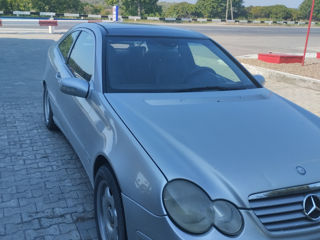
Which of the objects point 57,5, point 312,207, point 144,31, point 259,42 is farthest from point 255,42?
point 57,5

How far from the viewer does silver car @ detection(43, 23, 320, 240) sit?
1858mm

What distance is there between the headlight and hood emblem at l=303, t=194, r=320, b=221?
395 millimetres

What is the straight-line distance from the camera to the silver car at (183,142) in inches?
73.2

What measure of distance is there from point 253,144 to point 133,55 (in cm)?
159

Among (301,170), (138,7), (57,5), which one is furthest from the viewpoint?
(138,7)

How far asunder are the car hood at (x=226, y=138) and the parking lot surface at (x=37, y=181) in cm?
112

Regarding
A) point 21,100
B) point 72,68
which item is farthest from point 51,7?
point 72,68

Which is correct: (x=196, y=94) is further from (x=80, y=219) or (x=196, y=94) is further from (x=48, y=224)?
(x=48, y=224)

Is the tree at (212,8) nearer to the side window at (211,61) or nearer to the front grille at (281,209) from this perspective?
the side window at (211,61)

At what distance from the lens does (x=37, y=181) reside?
3.65 meters

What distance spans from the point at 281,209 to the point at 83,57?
2514 millimetres

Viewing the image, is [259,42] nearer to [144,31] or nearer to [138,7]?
[144,31]

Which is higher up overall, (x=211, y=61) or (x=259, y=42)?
(x=211, y=61)

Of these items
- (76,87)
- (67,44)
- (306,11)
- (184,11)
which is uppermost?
(306,11)
